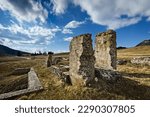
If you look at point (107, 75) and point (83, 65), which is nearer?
point (83, 65)

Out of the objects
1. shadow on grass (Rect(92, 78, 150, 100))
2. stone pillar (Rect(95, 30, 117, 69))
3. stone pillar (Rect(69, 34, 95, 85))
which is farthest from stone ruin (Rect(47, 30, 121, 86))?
stone pillar (Rect(95, 30, 117, 69))

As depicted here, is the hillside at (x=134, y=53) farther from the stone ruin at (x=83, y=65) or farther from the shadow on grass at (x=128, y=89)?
the stone ruin at (x=83, y=65)

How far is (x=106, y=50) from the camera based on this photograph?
77.5ft

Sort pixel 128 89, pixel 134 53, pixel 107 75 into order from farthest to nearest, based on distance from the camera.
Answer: pixel 134 53
pixel 107 75
pixel 128 89

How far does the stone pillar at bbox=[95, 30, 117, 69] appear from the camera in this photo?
75.0ft

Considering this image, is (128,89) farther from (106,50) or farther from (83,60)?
(106,50)

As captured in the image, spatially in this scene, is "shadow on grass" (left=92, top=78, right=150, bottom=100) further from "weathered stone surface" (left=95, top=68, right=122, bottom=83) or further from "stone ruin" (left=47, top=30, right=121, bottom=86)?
"stone ruin" (left=47, top=30, right=121, bottom=86)

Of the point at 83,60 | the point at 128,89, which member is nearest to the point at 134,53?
the point at 128,89

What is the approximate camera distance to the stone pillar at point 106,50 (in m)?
22.9

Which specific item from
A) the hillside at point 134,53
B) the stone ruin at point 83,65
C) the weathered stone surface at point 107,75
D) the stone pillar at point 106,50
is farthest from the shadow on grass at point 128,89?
the hillside at point 134,53

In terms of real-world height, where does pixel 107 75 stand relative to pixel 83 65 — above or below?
below

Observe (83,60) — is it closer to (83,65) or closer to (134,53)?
(83,65)

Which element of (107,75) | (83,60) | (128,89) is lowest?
(128,89)

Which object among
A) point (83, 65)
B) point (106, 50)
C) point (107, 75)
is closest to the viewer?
point (83, 65)
